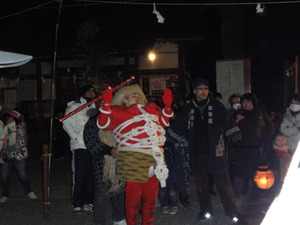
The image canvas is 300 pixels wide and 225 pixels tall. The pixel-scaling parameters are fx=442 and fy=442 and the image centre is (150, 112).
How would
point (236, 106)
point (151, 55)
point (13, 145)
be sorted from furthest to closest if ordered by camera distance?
point (151, 55) < point (236, 106) < point (13, 145)

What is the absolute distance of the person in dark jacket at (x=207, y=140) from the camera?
5.91 metres

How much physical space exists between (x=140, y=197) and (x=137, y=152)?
1.78ft

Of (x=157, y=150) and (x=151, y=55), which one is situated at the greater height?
(x=151, y=55)

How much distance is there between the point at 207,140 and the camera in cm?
597

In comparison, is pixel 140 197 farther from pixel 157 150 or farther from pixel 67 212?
pixel 67 212

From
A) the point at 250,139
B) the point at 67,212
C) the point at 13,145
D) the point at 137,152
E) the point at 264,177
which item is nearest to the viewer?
the point at 137,152

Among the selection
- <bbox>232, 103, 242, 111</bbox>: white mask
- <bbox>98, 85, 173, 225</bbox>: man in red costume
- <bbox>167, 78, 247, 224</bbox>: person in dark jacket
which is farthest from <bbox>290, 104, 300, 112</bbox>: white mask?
<bbox>98, 85, 173, 225</bbox>: man in red costume

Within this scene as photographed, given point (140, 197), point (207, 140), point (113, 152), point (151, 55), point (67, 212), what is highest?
point (151, 55)

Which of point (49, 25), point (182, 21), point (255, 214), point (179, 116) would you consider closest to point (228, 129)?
point (179, 116)

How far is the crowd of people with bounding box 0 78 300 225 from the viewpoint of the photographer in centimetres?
502

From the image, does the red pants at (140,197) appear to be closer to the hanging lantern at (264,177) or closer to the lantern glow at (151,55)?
the hanging lantern at (264,177)

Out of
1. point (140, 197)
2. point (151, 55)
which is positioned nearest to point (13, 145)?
point (140, 197)

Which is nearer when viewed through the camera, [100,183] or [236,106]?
[100,183]

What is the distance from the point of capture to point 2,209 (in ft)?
23.5
